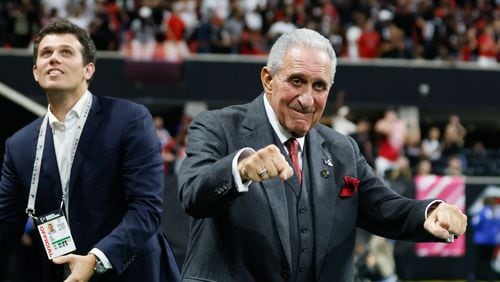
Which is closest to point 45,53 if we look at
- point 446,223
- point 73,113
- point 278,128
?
point 73,113

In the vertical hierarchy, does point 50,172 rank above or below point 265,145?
below

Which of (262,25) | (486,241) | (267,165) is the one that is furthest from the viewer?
(262,25)

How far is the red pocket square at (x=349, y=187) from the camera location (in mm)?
4258

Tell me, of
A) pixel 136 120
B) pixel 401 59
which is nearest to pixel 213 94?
pixel 401 59

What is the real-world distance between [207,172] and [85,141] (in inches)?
49.4

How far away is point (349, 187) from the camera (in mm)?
4273

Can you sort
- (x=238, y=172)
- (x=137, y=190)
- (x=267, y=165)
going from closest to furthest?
(x=267, y=165) → (x=238, y=172) → (x=137, y=190)

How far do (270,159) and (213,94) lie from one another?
2112 centimetres

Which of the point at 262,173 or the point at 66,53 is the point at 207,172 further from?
the point at 66,53

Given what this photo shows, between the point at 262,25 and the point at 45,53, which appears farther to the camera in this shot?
the point at 262,25

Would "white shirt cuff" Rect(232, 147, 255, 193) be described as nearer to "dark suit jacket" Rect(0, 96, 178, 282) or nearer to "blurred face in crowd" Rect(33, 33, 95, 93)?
"dark suit jacket" Rect(0, 96, 178, 282)

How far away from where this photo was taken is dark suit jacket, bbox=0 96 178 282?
4758 millimetres

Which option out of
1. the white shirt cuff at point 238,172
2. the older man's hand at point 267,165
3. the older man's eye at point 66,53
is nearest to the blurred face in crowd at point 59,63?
the older man's eye at point 66,53

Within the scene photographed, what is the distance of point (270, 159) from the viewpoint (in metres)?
3.48
